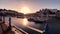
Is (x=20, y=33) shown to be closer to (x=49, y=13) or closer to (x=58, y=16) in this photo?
(x=49, y=13)

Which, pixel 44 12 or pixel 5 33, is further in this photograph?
pixel 44 12

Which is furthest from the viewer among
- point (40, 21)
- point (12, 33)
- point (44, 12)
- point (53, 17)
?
point (53, 17)

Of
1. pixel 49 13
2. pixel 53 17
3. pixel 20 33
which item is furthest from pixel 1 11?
pixel 20 33

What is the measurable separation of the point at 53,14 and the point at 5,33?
41.4 metres

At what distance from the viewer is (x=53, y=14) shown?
162 ft

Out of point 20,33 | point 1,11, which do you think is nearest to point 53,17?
point 1,11

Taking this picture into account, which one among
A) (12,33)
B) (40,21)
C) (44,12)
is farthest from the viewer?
(44,12)

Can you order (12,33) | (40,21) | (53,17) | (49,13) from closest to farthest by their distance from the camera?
1. (12,33)
2. (40,21)
3. (49,13)
4. (53,17)

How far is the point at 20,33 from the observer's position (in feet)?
31.8

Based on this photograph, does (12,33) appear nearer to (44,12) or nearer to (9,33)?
(9,33)

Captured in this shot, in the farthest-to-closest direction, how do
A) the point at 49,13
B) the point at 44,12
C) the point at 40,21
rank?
the point at 49,13, the point at 44,12, the point at 40,21

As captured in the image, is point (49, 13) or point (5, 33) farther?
point (49, 13)

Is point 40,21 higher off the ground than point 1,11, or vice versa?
point 1,11

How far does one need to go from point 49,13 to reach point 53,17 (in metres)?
4.67
